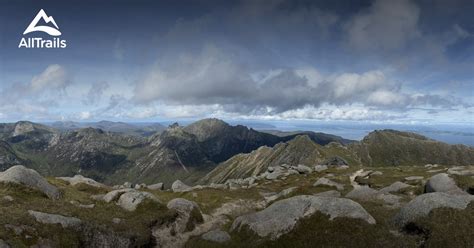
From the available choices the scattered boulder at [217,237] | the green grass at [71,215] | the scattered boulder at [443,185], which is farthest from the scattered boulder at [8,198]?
the scattered boulder at [443,185]

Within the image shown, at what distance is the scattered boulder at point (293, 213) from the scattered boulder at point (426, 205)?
314 cm

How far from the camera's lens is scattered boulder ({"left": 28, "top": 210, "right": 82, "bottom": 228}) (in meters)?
34.6

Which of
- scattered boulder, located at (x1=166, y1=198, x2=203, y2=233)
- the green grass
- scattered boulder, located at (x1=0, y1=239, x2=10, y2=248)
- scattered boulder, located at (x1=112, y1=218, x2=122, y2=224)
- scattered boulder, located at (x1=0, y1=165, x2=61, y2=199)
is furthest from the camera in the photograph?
scattered boulder, located at (x1=0, y1=165, x2=61, y2=199)

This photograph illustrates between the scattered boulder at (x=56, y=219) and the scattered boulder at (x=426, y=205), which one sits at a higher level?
the scattered boulder at (x=426, y=205)

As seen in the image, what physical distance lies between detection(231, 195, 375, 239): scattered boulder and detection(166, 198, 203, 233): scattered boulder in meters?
10.5

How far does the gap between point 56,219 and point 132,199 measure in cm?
1756

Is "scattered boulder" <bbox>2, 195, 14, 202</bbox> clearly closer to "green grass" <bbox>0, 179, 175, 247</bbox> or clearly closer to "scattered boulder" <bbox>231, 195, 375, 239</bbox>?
"green grass" <bbox>0, 179, 175, 247</bbox>

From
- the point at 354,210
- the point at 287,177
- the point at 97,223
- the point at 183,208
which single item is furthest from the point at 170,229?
the point at 287,177

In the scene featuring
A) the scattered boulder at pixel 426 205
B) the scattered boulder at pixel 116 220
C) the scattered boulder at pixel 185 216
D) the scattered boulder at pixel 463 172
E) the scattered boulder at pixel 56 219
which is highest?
the scattered boulder at pixel 426 205

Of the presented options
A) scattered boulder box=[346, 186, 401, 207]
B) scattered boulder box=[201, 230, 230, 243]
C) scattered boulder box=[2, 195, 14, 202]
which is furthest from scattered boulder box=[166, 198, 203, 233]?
scattered boulder box=[346, 186, 401, 207]

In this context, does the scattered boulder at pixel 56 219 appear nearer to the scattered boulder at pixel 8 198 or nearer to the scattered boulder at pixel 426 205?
the scattered boulder at pixel 8 198

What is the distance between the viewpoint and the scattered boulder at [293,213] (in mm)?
37438

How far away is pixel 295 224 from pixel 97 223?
22.0m

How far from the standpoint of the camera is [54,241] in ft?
105
